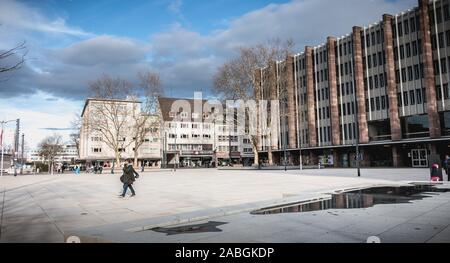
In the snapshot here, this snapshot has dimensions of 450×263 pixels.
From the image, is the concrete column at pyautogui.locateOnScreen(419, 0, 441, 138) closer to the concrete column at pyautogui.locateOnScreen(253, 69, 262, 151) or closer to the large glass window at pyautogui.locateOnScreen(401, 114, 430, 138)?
the large glass window at pyautogui.locateOnScreen(401, 114, 430, 138)

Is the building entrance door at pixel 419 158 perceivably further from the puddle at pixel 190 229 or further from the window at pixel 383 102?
the puddle at pixel 190 229

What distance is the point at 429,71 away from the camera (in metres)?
43.6

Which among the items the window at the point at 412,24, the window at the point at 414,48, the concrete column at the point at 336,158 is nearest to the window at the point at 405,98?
the window at the point at 414,48

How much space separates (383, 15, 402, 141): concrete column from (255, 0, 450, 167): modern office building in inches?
4.9

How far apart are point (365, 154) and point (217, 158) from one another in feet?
160

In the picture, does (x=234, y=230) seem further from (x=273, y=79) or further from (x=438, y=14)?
(x=438, y=14)

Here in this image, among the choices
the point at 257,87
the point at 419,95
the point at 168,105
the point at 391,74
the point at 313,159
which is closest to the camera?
the point at 419,95

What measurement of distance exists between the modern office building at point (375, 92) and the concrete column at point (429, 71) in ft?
0.36

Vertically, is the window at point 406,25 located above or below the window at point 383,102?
above

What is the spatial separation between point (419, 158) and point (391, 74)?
1201cm

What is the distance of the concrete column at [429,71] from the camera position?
4269 cm

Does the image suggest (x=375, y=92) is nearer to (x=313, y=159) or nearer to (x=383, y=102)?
(x=383, y=102)

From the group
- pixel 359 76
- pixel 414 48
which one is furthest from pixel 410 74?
pixel 359 76
